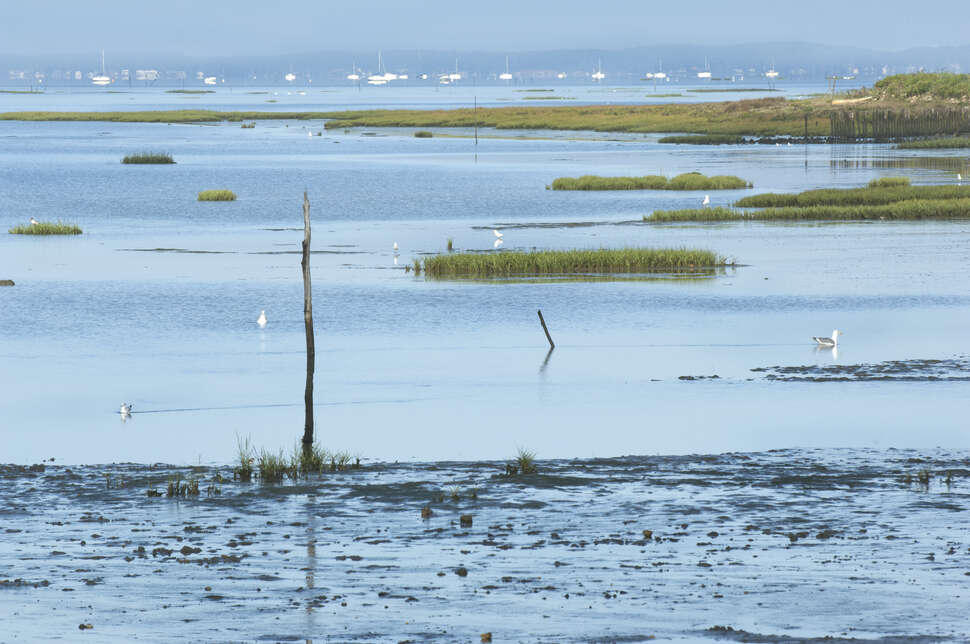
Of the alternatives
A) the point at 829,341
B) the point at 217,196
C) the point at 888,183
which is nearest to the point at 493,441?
the point at 829,341

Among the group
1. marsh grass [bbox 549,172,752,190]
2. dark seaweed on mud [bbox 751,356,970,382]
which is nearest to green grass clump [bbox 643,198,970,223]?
marsh grass [bbox 549,172,752,190]

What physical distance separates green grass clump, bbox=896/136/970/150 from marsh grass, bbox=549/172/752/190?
42.4m

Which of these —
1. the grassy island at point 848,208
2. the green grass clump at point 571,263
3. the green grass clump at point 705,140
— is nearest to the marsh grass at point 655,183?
the grassy island at point 848,208

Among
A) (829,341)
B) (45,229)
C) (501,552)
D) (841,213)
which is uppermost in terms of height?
(841,213)

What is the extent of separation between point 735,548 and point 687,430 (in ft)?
30.0

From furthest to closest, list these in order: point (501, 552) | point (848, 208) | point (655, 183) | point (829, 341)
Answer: point (655, 183), point (848, 208), point (829, 341), point (501, 552)

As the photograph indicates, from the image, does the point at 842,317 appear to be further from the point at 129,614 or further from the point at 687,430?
the point at 129,614

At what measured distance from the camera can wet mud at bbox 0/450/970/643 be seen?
1482 cm

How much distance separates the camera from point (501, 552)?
691 inches

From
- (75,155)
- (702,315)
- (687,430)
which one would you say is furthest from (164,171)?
(687,430)

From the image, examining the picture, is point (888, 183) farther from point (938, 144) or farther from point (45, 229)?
point (938, 144)

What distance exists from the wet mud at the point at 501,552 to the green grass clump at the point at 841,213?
1970 inches

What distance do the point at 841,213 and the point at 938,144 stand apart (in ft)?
206

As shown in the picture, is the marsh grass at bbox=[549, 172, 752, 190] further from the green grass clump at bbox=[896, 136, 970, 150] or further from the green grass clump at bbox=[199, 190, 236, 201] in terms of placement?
the green grass clump at bbox=[896, 136, 970, 150]
